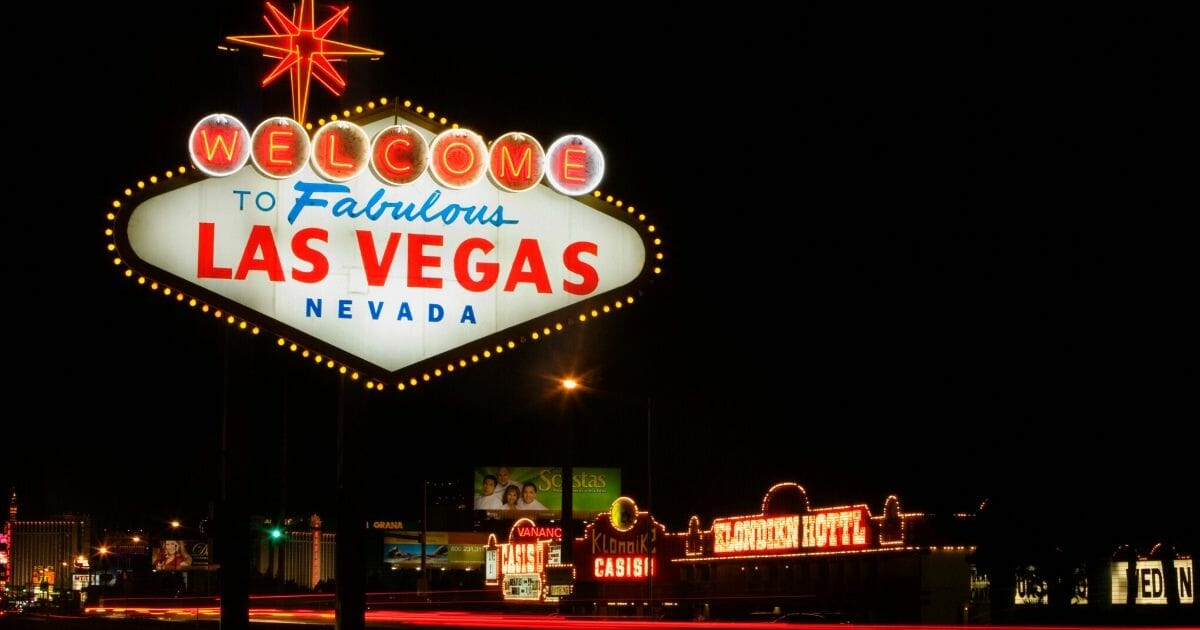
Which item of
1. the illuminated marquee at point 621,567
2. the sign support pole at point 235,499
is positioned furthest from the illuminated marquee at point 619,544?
the sign support pole at point 235,499

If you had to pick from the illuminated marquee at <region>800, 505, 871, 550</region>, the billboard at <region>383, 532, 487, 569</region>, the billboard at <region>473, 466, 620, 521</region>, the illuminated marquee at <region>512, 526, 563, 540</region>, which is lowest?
the billboard at <region>383, 532, 487, 569</region>

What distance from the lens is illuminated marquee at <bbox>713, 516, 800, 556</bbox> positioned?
147ft

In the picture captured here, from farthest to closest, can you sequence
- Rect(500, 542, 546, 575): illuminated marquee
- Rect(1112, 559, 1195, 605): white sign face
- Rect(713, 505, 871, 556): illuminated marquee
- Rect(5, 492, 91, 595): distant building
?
Rect(5, 492, 91, 595): distant building
Rect(500, 542, 546, 575): illuminated marquee
Rect(1112, 559, 1195, 605): white sign face
Rect(713, 505, 871, 556): illuminated marquee

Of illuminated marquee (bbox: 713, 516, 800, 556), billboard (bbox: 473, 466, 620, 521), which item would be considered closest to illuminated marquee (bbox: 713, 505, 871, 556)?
illuminated marquee (bbox: 713, 516, 800, 556)

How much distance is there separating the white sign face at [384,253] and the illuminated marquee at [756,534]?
33468 millimetres

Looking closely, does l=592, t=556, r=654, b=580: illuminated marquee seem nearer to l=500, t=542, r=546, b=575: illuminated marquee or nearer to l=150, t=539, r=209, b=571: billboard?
l=500, t=542, r=546, b=575: illuminated marquee

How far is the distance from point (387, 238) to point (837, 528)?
32.7 meters

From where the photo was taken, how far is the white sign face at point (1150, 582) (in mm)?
46469

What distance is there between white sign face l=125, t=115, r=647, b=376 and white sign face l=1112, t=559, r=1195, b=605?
38891mm

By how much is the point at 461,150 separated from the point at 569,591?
134 ft

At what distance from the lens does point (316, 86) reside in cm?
1219

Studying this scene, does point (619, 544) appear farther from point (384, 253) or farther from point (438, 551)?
point (438, 551)

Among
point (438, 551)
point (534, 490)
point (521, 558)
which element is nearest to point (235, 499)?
point (521, 558)

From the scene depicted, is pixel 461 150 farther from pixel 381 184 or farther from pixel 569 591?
pixel 569 591
